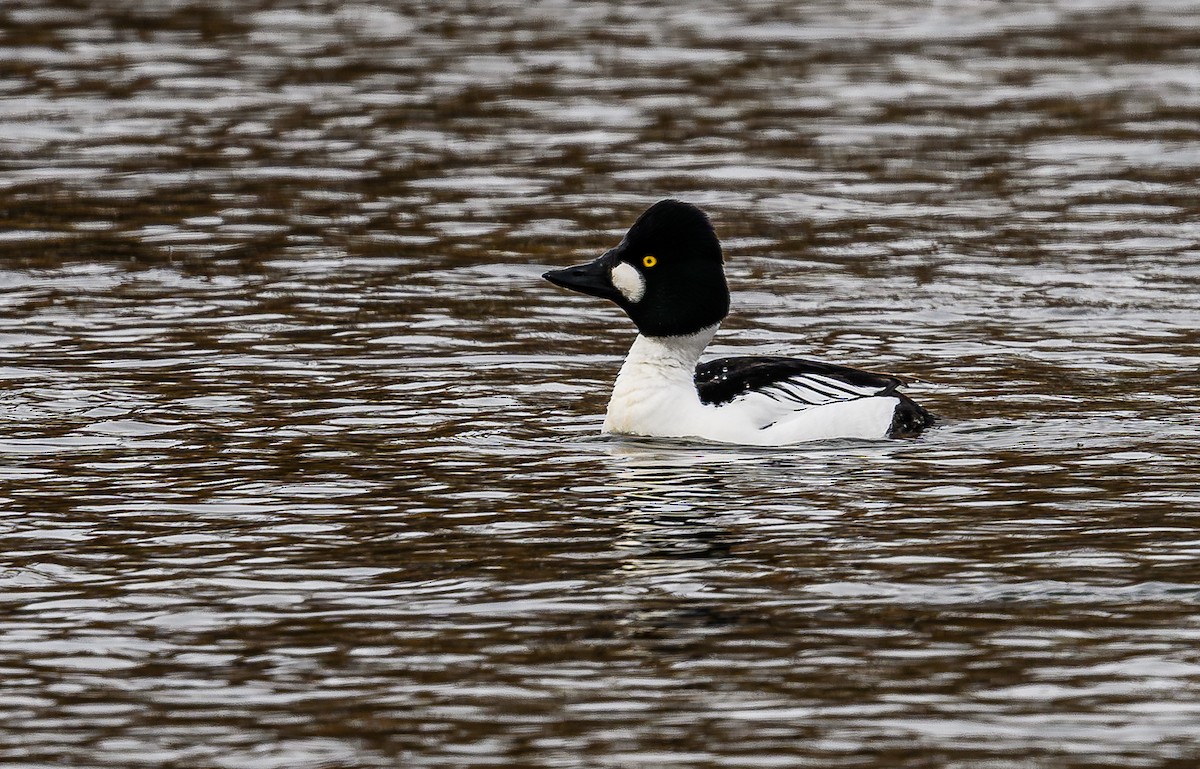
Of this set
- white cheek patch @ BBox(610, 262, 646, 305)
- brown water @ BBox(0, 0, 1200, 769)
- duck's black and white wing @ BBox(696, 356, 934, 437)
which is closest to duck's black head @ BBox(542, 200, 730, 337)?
white cheek patch @ BBox(610, 262, 646, 305)

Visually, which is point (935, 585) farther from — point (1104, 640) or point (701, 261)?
point (701, 261)

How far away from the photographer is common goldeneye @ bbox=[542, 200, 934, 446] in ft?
40.2

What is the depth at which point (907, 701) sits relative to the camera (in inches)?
308

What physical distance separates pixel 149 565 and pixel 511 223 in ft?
32.2

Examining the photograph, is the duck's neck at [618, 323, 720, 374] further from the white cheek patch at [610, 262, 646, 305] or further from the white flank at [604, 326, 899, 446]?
the white cheek patch at [610, 262, 646, 305]

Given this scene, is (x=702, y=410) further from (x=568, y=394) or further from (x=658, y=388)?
(x=568, y=394)

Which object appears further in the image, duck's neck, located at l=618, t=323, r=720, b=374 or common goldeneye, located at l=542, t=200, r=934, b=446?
duck's neck, located at l=618, t=323, r=720, b=374

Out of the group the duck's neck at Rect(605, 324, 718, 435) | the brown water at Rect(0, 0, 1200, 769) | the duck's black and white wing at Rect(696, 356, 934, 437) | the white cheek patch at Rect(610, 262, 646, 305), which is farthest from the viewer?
the white cheek patch at Rect(610, 262, 646, 305)

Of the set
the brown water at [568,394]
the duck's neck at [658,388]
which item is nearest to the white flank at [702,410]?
the duck's neck at [658,388]

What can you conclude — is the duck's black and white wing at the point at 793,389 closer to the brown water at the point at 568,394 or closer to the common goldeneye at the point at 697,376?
the common goldeneye at the point at 697,376

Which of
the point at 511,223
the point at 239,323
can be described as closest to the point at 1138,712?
the point at 239,323

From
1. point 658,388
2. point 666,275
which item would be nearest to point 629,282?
point 666,275

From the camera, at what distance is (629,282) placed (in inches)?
498

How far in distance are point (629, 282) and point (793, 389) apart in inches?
46.4
